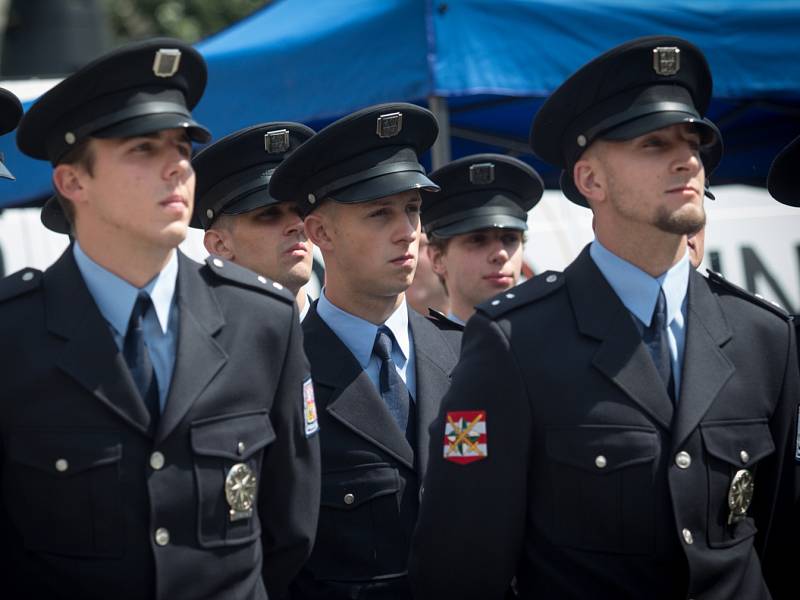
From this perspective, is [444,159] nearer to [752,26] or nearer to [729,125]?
[752,26]

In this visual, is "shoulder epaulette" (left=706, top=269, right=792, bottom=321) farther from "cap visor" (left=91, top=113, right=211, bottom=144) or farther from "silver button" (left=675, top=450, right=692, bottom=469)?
"cap visor" (left=91, top=113, right=211, bottom=144)

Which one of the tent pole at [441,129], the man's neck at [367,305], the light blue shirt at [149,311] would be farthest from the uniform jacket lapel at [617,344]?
the tent pole at [441,129]

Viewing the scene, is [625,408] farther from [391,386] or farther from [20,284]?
[20,284]

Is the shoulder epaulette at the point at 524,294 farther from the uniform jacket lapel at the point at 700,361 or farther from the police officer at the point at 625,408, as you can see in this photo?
the uniform jacket lapel at the point at 700,361

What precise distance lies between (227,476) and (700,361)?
4.00 feet

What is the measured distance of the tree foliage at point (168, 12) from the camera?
1748cm

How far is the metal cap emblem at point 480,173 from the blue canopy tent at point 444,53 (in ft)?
1.24

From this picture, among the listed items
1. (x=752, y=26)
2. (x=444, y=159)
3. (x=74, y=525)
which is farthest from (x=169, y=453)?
(x=752, y=26)

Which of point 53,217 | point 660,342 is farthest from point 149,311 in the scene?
point 53,217

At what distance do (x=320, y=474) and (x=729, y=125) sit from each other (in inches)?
177

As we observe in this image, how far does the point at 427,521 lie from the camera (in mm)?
3260

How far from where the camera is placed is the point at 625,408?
313 cm

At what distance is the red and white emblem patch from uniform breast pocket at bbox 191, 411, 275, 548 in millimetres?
464

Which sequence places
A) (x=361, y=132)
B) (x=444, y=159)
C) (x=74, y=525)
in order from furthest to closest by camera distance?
(x=444, y=159)
(x=361, y=132)
(x=74, y=525)
